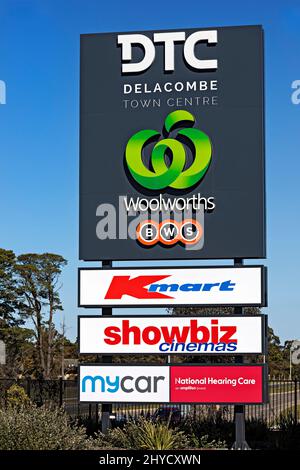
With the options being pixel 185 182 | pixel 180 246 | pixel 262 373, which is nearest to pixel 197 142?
pixel 185 182

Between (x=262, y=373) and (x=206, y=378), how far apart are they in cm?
145

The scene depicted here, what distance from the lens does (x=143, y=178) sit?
2098 cm

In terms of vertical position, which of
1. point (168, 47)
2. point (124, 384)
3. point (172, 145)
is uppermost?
point (168, 47)

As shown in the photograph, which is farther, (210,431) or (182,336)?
(210,431)

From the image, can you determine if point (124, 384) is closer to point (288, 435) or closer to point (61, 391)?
point (288, 435)

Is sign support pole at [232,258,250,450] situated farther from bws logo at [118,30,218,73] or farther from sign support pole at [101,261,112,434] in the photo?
bws logo at [118,30,218,73]

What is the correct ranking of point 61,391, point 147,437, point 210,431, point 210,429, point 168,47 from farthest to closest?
point 61,391 < point 210,429 < point 210,431 < point 168,47 < point 147,437

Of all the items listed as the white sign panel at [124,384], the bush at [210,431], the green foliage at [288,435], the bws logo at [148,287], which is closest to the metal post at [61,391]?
the bush at [210,431]

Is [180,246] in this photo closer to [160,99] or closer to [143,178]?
[143,178]

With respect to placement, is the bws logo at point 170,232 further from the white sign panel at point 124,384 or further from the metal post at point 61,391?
the metal post at point 61,391

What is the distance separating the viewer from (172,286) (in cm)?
2070

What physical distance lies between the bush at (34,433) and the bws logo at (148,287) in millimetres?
4023

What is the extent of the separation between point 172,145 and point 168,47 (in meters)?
2.79

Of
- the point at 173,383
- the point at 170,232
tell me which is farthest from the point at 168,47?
the point at 173,383
